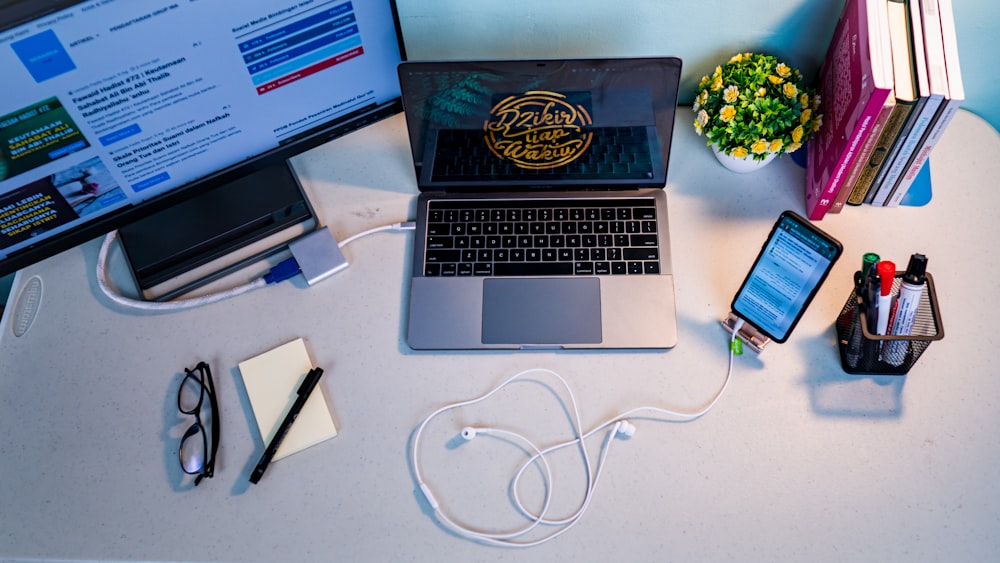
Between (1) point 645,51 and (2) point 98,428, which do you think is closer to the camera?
(2) point 98,428

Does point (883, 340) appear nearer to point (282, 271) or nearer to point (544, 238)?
point (544, 238)

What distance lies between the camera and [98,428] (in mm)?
927

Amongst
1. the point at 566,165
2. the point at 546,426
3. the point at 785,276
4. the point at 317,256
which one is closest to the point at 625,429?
the point at 546,426

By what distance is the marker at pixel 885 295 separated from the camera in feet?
2.65

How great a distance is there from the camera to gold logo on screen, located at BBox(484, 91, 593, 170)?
3.06 feet

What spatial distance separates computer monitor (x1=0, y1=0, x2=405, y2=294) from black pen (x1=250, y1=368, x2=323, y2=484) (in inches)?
9.8

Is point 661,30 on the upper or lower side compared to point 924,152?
upper

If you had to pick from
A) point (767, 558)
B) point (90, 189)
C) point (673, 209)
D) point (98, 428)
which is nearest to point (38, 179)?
point (90, 189)

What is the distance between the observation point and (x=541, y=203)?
1.03 m

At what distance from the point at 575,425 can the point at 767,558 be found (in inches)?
10.9

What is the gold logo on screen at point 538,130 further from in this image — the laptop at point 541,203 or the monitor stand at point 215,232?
the monitor stand at point 215,232

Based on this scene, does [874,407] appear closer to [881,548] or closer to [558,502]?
[881,548]

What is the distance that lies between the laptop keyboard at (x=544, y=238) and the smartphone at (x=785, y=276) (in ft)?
0.48

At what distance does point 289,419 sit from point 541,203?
472mm
